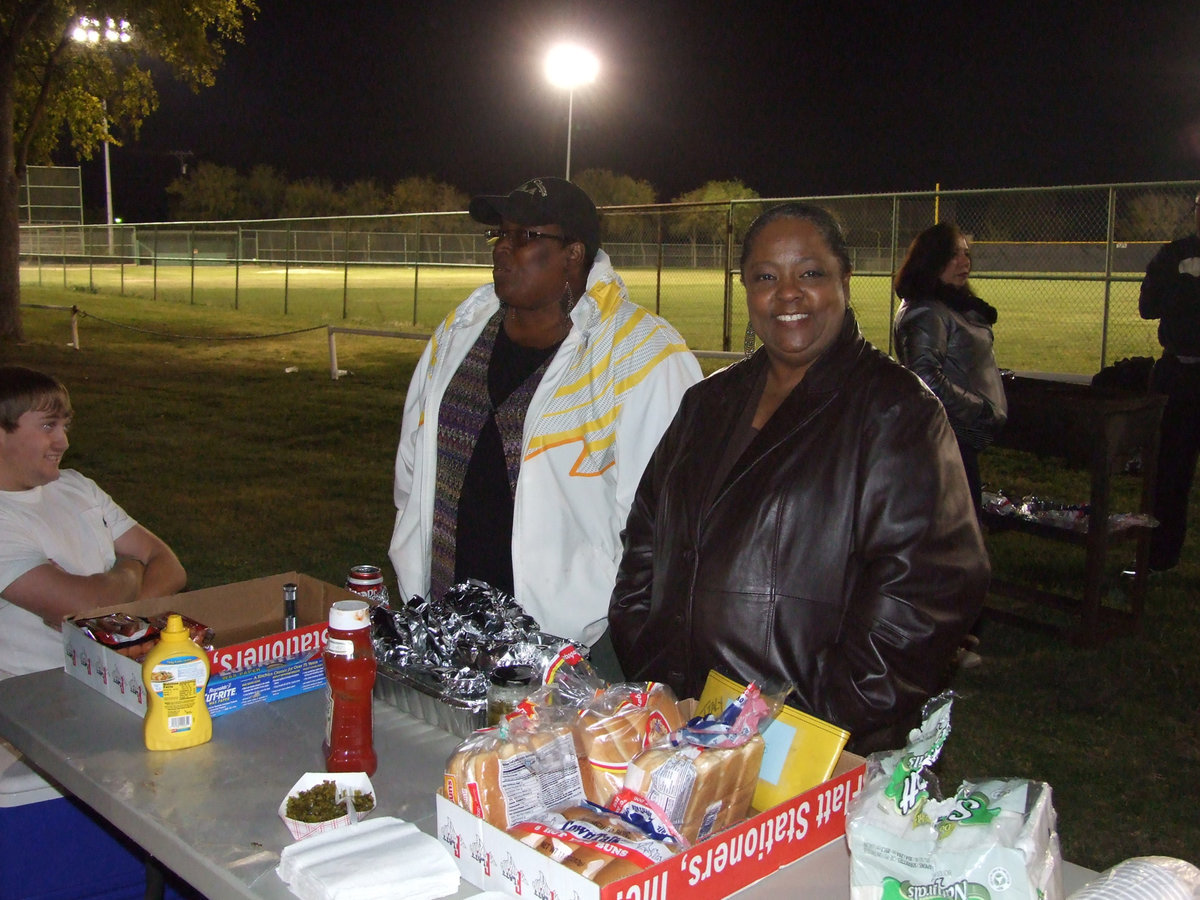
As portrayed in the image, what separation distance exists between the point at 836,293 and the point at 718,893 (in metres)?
1.21

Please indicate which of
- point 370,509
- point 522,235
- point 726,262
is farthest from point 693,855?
point 726,262

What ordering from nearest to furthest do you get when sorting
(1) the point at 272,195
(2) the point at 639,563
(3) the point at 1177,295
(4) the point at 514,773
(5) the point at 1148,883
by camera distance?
(5) the point at 1148,883 < (4) the point at 514,773 < (2) the point at 639,563 < (3) the point at 1177,295 < (1) the point at 272,195

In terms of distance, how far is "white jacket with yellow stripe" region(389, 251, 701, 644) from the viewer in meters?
2.80

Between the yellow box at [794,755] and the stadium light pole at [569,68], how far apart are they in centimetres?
1926

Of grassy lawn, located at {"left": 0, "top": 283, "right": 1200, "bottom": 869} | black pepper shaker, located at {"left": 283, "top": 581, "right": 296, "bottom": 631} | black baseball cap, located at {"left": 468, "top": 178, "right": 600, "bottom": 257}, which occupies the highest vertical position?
black baseball cap, located at {"left": 468, "top": 178, "right": 600, "bottom": 257}

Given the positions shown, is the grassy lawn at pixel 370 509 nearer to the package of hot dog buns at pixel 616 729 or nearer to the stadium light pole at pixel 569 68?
the package of hot dog buns at pixel 616 729

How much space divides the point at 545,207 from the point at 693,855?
188cm

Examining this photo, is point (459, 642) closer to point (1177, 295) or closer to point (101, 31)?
point (1177, 295)

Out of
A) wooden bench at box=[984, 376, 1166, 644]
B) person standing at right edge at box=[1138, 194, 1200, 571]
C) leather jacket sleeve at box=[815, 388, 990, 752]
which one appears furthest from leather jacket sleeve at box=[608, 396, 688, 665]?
person standing at right edge at box=[1138, 194, 1200, 571]

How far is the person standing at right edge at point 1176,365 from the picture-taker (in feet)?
20.0

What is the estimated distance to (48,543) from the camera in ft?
9.83

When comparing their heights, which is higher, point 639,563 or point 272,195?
point 272,195

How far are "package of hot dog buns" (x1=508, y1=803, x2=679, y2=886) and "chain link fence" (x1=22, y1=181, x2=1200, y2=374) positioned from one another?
9.52 feet

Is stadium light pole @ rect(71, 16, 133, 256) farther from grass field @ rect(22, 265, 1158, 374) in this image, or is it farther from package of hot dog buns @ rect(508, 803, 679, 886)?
package of hot dog buns @ rect(508, 803, 679, 886)
